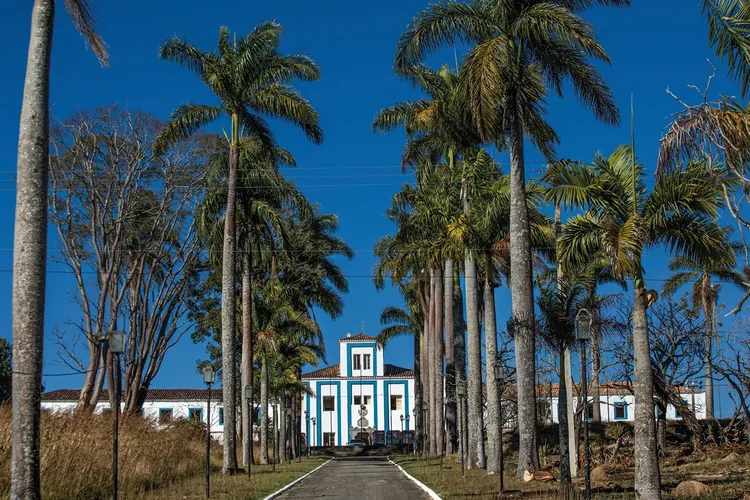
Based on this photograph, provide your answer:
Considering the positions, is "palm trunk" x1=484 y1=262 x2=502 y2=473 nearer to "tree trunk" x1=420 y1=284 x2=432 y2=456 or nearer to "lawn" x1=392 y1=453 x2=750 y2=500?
"lawn" x1=392 y1=453 x2=750 y2=500

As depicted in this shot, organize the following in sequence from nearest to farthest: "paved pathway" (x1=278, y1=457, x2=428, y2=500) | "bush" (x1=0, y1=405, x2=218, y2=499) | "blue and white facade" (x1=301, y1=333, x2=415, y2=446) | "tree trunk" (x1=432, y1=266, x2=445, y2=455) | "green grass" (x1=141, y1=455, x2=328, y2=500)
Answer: "bush" (x1=0, y1=405, x2=218, y2=499) → "green grass" (x1=141, y1=455, x2=328, y2=500) → "paved pathway" (x1=278, y1=457, x2=428, y2=500) → "tree trunk" (x1=432, y1=266, x2=445, y2=455) → "blue and white facade" (x1=301, y1=333, x2=415, y2=446)

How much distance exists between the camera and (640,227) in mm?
16734

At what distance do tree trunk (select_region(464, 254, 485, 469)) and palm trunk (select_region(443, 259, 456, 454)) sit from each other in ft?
19.9

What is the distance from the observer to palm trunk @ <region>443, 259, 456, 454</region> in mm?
38141

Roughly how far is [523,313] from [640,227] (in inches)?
245

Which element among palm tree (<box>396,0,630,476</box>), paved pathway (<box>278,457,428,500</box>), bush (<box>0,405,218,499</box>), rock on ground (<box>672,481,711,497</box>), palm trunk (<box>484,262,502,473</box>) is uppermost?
palm tree (<box>396,0,630,476</box>)

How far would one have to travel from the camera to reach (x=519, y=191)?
74.5 ft

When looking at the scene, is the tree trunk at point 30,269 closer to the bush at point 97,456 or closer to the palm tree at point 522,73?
the bush at point 97,456

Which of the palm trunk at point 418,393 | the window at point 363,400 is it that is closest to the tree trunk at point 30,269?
the palm trunk at point 418,393

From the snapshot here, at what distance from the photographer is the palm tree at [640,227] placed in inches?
644

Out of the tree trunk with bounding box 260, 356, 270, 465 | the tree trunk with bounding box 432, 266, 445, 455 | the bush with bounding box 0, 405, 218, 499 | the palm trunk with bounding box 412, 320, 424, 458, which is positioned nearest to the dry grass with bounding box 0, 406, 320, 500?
the bush with bounding box 0, 405, 218, 499

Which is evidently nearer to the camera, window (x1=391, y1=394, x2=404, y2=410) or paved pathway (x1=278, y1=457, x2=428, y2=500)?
paved pathway (x1=278, y1=457, x2=428, y2=500)

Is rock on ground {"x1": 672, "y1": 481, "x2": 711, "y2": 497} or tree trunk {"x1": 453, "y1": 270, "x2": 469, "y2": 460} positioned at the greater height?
tree trunk {"x1": 453, "y1": 270, "x2": 469, "y2": 460}

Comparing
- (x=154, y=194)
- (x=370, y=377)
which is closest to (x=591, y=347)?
(x=154, y=194)
